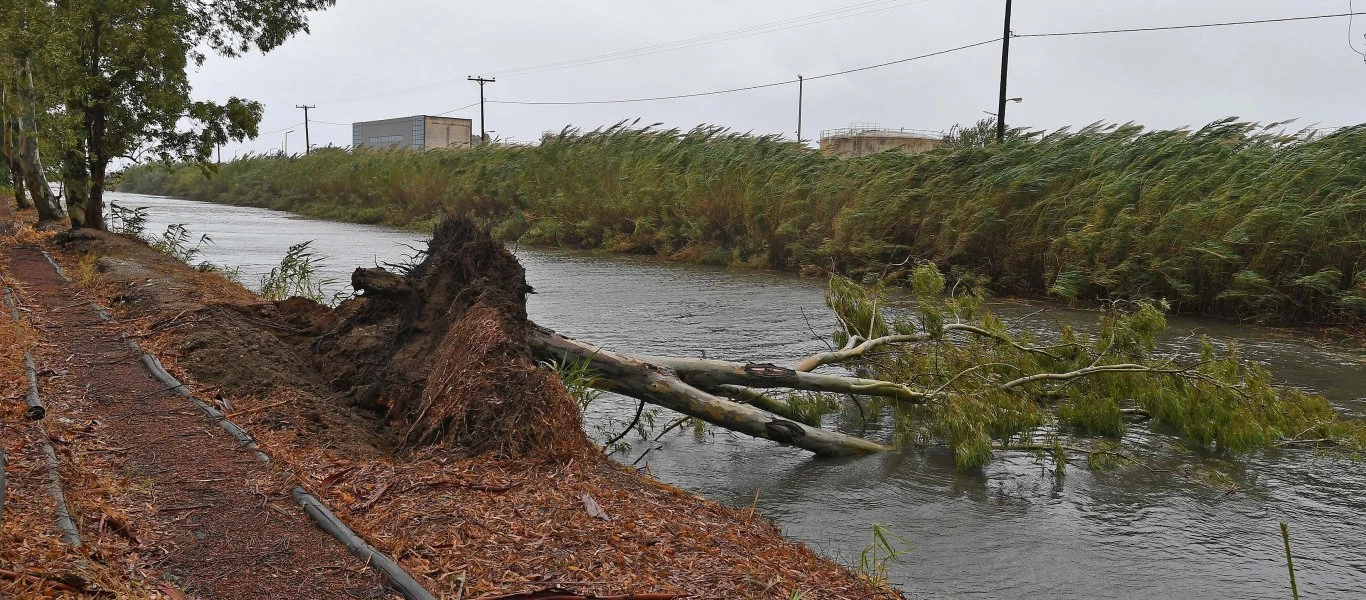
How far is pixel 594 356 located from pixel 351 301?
9.89ft

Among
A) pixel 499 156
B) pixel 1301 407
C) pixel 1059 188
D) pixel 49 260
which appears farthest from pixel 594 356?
pixel 499 156

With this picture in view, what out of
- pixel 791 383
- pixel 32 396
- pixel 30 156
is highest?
pixel 30 156

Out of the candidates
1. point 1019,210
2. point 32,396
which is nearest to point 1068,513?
point 32,396

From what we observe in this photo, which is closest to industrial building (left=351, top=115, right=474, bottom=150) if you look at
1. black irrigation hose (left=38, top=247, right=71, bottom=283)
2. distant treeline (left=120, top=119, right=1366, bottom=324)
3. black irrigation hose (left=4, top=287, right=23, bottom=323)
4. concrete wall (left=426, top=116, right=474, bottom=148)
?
concrete wall (left=426, top=116, right=474, bottom=148)

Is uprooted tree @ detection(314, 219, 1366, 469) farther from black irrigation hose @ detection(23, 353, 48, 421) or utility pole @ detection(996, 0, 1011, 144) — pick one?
utility pole @ detection(996, 0, 1011, 144)

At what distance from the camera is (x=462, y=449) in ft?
19.8

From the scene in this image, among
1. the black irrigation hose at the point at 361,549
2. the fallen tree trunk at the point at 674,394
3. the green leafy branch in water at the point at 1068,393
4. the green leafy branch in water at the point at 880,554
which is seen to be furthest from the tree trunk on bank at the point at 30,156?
the green leafy branch in water at the point at 880,554

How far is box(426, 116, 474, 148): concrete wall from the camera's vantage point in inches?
3297

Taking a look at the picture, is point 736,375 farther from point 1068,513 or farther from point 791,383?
point 1068,513

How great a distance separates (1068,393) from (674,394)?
3.75 metres

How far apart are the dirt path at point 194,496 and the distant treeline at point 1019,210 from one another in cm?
349

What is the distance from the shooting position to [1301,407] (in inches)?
332

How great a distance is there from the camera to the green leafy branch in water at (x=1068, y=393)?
Answer: 8.09m

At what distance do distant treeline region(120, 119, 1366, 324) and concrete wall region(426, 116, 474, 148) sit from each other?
180ft
